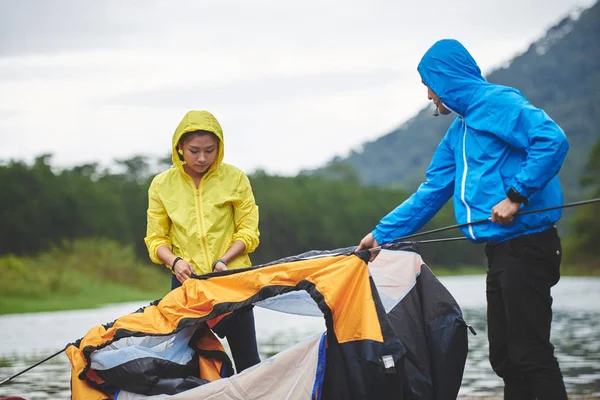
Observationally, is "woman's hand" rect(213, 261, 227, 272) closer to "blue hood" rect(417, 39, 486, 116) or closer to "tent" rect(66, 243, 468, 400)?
"tent" rect(66, 243, 468, 400)

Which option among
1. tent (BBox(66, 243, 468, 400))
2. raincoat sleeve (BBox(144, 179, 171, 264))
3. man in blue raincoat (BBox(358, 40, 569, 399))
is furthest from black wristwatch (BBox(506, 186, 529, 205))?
raincoat sleeve (BBox(144, 179, 171, 264))

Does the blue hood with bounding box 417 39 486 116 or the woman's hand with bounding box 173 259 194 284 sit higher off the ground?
the blue hood with bounding box 417 39 486 116

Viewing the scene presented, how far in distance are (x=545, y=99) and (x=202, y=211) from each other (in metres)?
163

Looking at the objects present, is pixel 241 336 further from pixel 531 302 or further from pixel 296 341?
pixel 296 341

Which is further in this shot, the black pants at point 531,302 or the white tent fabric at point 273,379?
the white tent fabric at point 273,379

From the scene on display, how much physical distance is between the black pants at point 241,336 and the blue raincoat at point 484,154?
85 cm

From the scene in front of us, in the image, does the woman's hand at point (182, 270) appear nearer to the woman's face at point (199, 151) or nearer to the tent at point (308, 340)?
the tent at point (308, 340)

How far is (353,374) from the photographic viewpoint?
12.9ft

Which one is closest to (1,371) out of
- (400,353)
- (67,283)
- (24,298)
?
(400,353)

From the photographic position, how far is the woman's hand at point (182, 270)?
14.6ft

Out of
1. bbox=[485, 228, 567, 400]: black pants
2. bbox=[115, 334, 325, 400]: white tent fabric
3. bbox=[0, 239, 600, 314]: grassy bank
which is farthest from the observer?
bbox=[0, 239, 600, 314]: grassy bank

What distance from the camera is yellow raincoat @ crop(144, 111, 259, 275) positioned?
461 centimetres

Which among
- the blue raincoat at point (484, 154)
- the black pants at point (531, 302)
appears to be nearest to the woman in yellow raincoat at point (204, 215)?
the blue raincoat at point (484, 154)

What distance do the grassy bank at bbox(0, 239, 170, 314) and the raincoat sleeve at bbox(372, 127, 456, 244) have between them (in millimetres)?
22892
